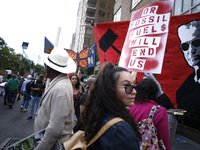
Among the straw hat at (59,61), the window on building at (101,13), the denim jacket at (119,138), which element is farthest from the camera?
the window on building at (101,13)

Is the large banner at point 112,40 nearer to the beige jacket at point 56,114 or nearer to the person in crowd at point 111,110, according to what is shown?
the beige jacket at point 56,114

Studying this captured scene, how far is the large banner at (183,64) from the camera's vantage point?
2488 mm

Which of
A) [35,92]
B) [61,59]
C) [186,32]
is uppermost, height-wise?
[186,32]

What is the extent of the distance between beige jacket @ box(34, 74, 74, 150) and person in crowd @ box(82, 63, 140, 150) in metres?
0.51

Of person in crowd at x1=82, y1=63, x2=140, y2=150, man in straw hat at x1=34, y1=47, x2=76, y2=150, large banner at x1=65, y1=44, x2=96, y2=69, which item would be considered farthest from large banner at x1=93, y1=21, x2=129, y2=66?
large banner at x1=65, y1=44, x2=96, y2=69

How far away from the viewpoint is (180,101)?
8.59ft

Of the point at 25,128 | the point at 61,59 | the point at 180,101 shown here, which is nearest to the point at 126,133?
the point at 61,59

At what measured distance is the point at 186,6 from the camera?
18.1 feet

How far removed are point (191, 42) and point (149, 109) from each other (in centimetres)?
149

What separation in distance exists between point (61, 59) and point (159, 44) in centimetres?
149

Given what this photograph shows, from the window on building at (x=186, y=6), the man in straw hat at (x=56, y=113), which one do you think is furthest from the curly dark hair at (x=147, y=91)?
the window on building at (x=186, y=6)

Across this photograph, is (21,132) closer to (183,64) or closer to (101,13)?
(183,64)

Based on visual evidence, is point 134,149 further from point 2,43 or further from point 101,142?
point 2,43

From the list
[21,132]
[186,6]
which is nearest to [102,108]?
[21,132]
